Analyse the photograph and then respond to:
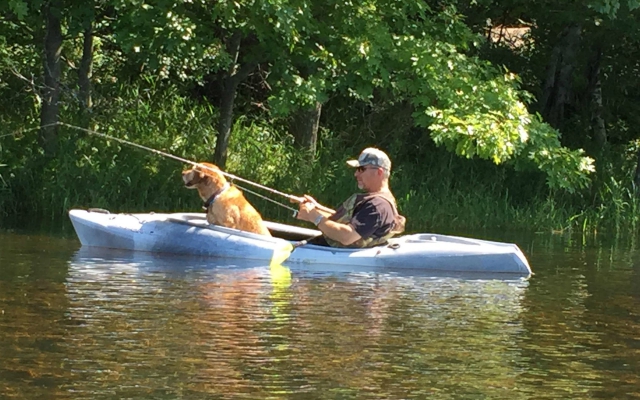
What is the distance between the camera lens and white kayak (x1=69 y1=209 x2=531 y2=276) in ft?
40.8

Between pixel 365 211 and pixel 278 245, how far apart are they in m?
1.11

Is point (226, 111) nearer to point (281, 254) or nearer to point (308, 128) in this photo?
point (308, 128)

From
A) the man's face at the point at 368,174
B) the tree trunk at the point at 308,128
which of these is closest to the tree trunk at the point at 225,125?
the tree trunk at the point at 308,128

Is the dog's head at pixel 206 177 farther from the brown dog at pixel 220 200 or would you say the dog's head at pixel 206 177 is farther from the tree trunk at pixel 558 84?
the tree trunk at pixel 558 84

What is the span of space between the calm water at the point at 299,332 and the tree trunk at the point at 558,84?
941 centimetres

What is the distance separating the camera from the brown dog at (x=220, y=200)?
1298 centimetres

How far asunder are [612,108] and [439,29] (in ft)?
20.8

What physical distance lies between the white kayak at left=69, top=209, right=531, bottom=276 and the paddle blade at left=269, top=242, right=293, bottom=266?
0.01 metres

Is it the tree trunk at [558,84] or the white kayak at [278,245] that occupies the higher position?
the tree trunk at [558,84]

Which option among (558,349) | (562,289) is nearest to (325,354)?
(558,349)

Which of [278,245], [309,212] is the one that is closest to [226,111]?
[278,245]

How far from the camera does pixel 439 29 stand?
17.3 metres

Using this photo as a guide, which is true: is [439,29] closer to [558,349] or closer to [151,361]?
[558,349]

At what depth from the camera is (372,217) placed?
39.9ft
